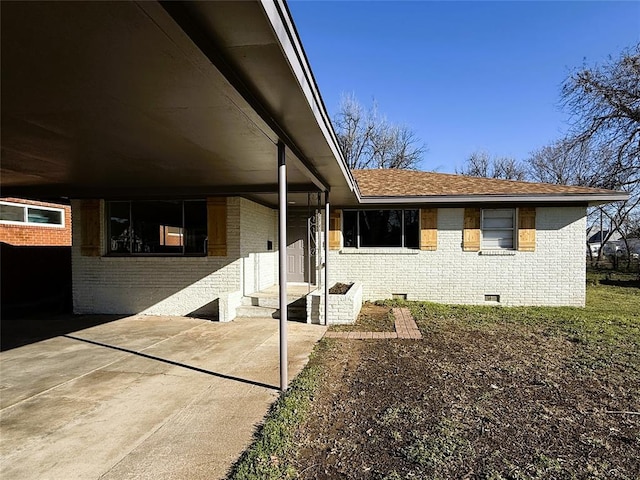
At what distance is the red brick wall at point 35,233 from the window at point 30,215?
98 millimetres

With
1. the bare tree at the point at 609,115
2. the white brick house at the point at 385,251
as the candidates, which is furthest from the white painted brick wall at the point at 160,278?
the bare tree at the point at 609,115

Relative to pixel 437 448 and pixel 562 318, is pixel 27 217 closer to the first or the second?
pixel 437 448

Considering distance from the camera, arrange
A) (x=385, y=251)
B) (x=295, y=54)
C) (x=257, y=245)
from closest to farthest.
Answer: (x=295, y=54), (x=257, y=245), (x=385, y=251)

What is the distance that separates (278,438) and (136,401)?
5.75ft

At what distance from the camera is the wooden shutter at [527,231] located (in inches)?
391

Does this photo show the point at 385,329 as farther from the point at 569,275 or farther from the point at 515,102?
the point at 515,102

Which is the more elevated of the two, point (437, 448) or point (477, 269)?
point (477, 269)

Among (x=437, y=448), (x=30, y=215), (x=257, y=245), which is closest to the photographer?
(x=437, y=448)

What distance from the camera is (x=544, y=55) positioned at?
33.7 ft

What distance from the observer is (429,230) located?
33.4 ft

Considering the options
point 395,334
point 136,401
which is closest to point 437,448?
point 136,401

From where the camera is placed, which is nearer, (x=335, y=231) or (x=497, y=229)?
(x=497, y=229)

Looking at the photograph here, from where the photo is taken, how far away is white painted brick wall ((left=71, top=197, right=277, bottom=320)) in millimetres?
8414

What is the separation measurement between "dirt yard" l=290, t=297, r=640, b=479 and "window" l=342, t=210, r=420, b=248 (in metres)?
4.76
